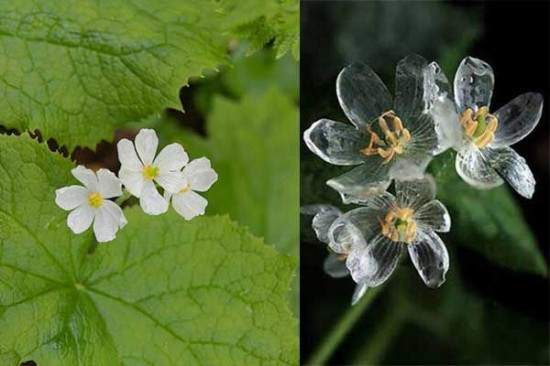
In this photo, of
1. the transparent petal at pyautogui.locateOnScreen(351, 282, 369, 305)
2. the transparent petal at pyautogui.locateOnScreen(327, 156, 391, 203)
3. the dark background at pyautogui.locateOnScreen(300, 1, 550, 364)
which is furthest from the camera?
the dark background at pyautogui.locateOnScreen(300, 1, 550, 364)

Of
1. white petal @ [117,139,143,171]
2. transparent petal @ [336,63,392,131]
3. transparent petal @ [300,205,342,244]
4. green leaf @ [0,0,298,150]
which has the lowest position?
transparent petal @ [300,205,342,244]

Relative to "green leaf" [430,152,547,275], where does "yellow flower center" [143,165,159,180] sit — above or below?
below

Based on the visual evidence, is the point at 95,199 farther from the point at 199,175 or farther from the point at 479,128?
the point at 479,128

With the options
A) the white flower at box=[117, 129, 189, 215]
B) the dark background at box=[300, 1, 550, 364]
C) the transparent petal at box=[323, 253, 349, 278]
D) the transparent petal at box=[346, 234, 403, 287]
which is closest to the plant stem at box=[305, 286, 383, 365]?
the dark background at box=[300, 1, 550, 364]

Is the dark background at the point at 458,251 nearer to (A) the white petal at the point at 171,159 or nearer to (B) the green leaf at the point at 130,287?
(B) the green leaf at the point at 130,287

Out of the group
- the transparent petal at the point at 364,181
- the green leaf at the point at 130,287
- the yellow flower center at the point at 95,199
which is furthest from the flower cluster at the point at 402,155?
the yellow flower center at the point at 95,199

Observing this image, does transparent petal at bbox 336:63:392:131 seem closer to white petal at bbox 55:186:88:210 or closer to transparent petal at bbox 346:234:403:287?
transparent petal at bbox 346:234:403:287

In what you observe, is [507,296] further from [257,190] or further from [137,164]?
[137,164]
